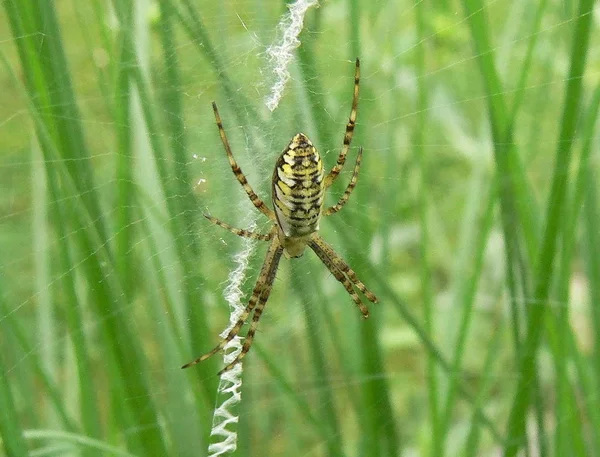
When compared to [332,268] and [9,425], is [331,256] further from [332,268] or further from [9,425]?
[9,425]

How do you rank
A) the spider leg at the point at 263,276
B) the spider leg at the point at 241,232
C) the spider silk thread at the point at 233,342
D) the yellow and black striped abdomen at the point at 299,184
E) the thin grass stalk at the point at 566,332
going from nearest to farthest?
the yellow and black striped abdomen at the point at 299,184 → the thin grass stalk at the point at 566,332 → the spider leg at the point at 241,232 → the spider silk thread at the point at 233,342 → the spider leg at the point at 263,276

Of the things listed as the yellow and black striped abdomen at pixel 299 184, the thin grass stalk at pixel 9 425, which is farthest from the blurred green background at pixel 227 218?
the yellow and black striped abdomen at pixel 299 184

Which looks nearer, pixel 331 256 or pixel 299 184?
pixel 299 184

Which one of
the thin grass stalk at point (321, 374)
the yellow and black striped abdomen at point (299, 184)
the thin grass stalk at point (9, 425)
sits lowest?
the thin grass stalk at point (321, 374)

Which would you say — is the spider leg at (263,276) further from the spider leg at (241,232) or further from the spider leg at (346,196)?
the spider leg at (346,196)

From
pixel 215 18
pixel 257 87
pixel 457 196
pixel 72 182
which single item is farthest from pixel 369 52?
pixel 457 196

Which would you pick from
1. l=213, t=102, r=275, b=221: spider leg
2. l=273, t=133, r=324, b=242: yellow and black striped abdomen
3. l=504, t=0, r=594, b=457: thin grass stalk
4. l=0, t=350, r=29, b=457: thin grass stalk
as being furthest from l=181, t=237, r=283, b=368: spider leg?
l=0, t=350, r=29, b=457: thin grass stalk

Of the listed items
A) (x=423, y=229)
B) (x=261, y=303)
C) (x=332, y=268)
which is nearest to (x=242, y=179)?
(x=423, y=229)

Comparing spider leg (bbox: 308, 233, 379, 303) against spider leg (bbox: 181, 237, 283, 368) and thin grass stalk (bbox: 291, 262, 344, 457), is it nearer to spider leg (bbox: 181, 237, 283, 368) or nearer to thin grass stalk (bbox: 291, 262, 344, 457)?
spider leg (bbox: 181, 237, 283, 368)
